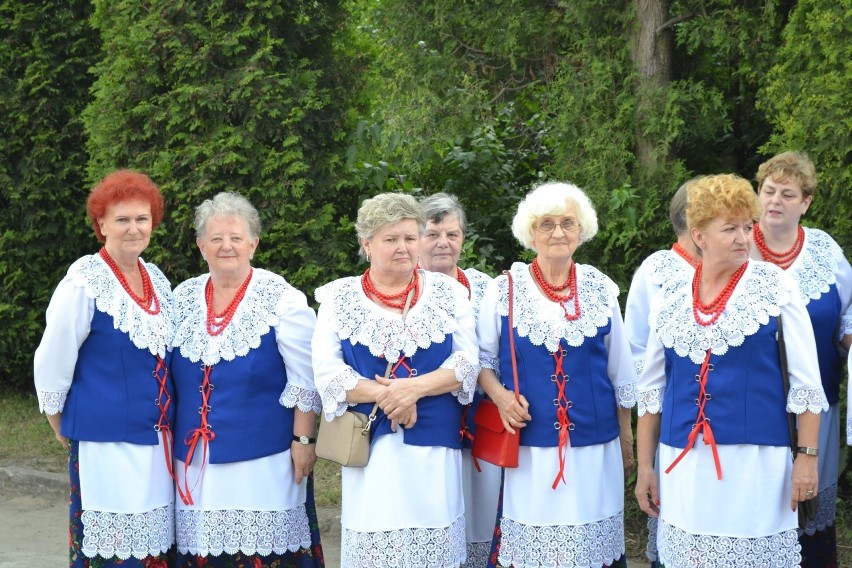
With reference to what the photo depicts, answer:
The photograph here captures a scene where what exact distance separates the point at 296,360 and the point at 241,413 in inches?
12.2

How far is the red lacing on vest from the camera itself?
4293 millimetres

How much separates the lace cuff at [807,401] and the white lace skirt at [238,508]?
2031 millimetres

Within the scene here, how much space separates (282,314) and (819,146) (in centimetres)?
273

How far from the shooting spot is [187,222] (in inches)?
277

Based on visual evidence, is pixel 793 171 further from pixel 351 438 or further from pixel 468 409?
pixel 351 438

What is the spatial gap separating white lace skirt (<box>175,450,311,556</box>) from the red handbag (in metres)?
0.83

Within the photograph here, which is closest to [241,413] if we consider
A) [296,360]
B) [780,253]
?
[296,360]

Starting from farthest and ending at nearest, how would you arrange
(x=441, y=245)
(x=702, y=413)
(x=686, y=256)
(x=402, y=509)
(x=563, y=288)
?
(x=441, y=245)
(x=686, y=256)
(x=563, y=288)
(x=402, y=509)
(x=702, y=413)

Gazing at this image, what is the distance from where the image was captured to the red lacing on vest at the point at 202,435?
14.1 feet

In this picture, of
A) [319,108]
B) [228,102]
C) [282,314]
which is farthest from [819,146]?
[228,102]

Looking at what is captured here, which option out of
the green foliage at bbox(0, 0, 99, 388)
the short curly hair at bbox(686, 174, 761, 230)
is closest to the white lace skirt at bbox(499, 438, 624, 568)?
the short curly hair at bbox(686, 174, 761, 230)

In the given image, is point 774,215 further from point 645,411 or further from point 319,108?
point 319,108

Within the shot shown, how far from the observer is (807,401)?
11.9 ft

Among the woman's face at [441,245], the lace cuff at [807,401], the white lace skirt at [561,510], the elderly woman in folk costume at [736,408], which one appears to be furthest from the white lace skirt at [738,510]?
the woman's face at [441,245]
